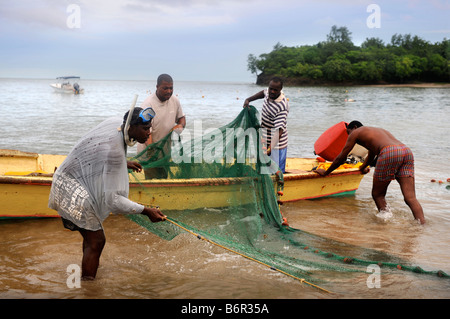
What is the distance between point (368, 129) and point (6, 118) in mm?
19636

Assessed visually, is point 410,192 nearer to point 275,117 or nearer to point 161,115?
point 275,117

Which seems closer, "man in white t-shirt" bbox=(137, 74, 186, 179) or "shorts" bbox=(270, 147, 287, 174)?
"man in white t-shirt" bbox=(137, 74, 186, 179)

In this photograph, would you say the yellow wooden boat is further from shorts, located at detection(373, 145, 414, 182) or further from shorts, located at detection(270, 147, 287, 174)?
shorts, located at detection(373, 145, 414, 182)

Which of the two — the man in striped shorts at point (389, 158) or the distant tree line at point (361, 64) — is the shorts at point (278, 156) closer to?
the man in striped shorts at point (389, 158)

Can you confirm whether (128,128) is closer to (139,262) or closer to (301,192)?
(139,262)

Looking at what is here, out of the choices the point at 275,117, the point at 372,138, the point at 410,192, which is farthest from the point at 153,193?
the point at 410,192

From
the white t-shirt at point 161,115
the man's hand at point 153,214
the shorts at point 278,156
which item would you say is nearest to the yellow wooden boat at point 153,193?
the white t-shirt at point 161,115

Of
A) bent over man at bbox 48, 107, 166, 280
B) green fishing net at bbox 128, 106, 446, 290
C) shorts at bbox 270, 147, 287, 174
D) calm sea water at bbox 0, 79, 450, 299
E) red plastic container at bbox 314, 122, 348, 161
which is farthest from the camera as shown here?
red plastic container at bbox 314, 122, 348, 161

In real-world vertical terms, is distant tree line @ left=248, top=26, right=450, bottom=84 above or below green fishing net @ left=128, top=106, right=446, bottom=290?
above

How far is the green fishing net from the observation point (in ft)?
12.6

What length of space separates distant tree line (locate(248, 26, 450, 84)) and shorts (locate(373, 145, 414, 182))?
242 ft

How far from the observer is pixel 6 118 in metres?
20.3

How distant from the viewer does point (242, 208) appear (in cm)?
452

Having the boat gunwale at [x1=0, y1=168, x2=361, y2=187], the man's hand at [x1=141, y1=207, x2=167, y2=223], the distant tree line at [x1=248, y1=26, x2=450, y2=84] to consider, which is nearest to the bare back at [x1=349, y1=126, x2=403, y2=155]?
the boat gunwale at [x1=0, y1=168, x2=361, y2=187]
